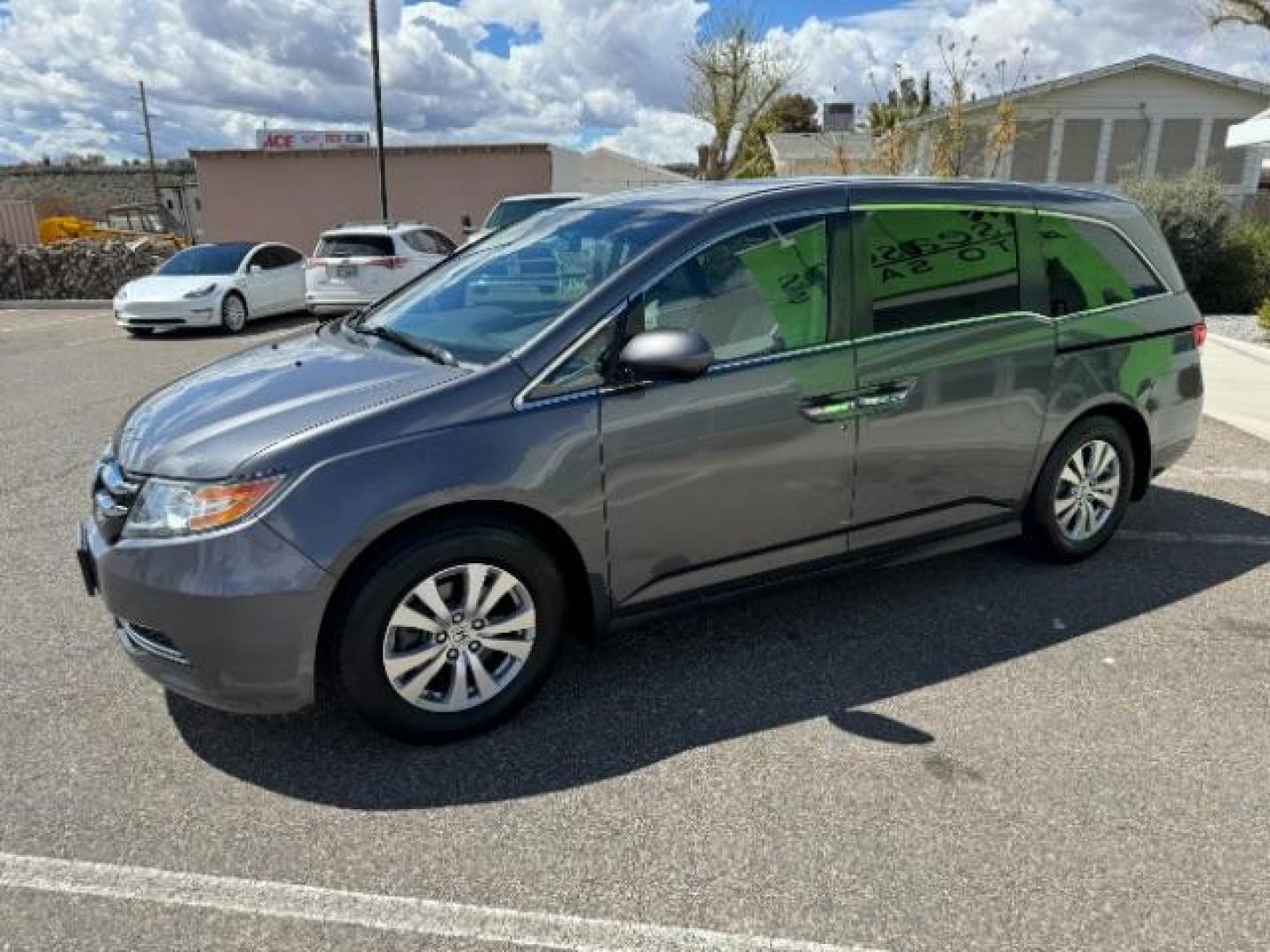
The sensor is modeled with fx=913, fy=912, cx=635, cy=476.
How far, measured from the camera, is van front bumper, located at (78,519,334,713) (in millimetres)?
2518

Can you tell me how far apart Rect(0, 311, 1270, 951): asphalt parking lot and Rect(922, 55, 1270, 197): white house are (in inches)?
832

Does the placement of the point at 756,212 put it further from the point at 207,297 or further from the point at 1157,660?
the point at 207,297

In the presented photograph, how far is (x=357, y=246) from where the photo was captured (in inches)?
515

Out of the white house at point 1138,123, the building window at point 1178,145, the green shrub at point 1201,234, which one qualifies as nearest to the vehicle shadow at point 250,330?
the green shrub at point 1201,234

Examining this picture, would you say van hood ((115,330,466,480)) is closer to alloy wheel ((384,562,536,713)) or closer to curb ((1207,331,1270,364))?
alloy wheel ((384,562,536,713))

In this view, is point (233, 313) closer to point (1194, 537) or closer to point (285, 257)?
point (285, 257)

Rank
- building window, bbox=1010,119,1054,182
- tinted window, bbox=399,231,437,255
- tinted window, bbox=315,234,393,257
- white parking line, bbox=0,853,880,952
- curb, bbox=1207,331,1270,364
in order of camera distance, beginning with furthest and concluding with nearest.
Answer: building window, bbox=1010,119,1054,182 < tinted window, bbox=399,231,437,255 < tinted window, bbox=315,234,393,257 < curb, bbox=1207,331,1270,364 < white parking line, bbox=0,853,880,952

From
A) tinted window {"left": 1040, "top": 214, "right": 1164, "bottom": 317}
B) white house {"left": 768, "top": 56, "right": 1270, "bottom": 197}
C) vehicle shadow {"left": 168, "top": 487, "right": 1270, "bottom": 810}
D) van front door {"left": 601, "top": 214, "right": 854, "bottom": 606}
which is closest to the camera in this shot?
vehicle shadow {"left": 168, "top": 487, "right": 1270, "bottom": 810}

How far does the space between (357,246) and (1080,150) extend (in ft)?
59.9

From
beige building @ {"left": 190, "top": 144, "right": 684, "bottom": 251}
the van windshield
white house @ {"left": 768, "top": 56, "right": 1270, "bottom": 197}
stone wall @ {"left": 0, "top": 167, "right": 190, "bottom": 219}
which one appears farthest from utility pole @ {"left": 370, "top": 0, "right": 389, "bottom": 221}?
stone wall @ {"left": 0, "top": 167, "right": 190, "bottom": 219}

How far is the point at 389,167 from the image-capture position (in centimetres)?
2398

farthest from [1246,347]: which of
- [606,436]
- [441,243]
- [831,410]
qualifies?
[441,243]

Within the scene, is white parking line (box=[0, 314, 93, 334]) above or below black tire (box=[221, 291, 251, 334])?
below

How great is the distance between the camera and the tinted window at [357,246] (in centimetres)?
1298
